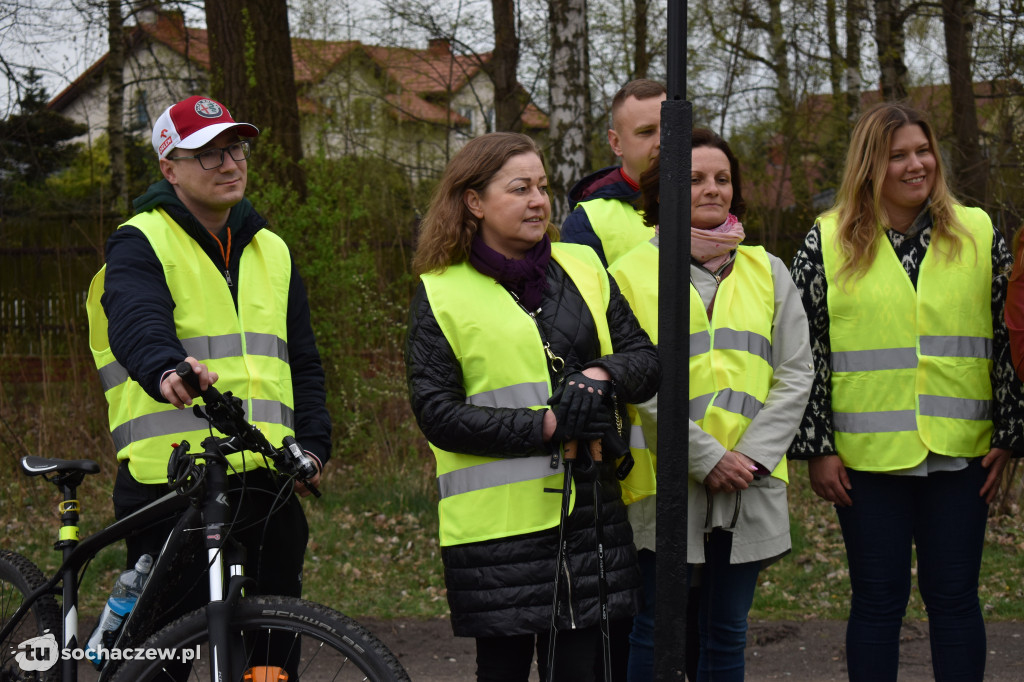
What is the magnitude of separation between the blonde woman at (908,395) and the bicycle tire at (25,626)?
239 cm

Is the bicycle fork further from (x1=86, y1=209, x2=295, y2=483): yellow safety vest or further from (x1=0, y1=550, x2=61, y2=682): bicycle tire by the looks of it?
(x1=0, y1=550, x2=61, y2=682): bicycle tire

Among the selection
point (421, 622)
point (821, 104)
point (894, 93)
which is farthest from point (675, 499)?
point (821, 104)

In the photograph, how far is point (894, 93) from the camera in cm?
1062

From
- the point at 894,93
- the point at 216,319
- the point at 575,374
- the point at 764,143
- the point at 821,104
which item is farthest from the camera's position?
the point at 764,143

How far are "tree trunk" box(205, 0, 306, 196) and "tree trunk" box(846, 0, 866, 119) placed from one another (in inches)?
211

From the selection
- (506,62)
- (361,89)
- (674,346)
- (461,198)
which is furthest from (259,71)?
(361,89)

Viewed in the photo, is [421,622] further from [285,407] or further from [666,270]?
[666,270]

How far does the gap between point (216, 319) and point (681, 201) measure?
164cm

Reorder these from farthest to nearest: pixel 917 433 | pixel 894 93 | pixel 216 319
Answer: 1. pixel 894 93
2. pixel 917 433
3. pixel 216 319

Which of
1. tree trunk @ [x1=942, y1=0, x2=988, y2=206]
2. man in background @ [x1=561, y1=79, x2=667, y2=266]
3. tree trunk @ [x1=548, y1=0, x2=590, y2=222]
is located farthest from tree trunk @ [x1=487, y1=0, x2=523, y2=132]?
man in background @ [x1=561, y1=79, x2=667, y2=266]

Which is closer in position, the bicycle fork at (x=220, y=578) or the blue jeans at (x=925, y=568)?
the bicycle fork at (x=220, y=578)

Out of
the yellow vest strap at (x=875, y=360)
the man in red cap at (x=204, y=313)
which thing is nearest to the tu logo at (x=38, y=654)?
the man in red cap at (x=204, y=313)

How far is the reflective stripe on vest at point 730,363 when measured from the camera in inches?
135

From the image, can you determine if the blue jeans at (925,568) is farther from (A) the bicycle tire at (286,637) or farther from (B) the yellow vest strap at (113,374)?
(B) the yellow vest strap at (113,374)
